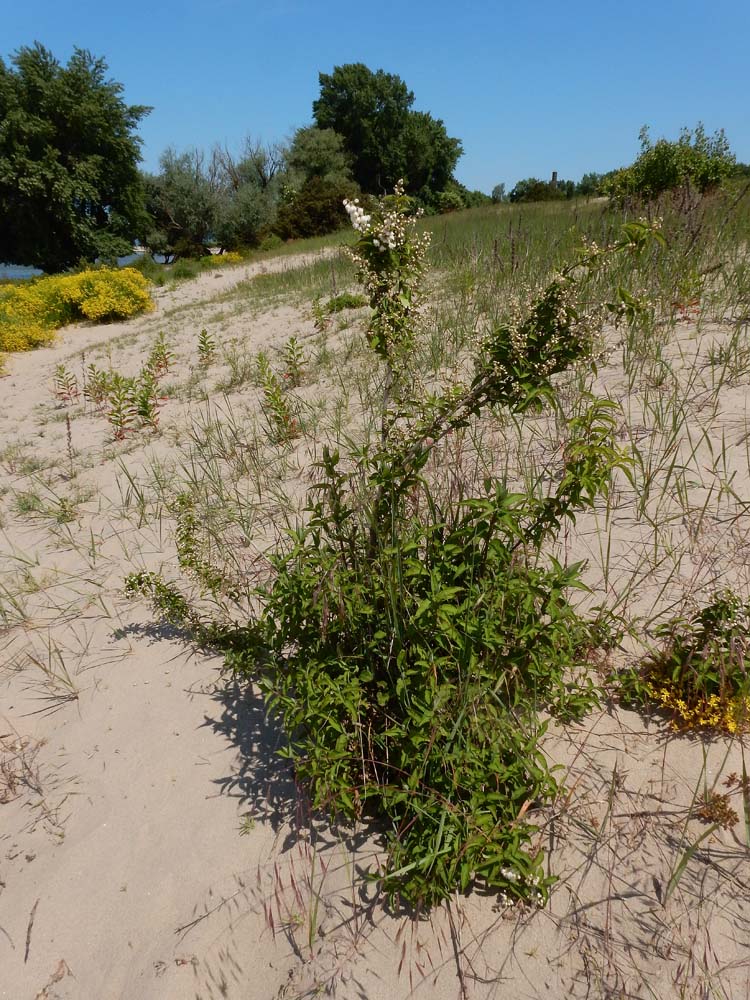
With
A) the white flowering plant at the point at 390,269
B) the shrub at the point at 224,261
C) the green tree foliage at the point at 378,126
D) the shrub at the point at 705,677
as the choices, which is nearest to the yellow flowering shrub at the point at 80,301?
the shrub at the point at 224,261

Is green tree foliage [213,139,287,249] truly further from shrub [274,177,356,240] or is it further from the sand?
the sand

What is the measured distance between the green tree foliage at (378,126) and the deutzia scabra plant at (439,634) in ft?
148

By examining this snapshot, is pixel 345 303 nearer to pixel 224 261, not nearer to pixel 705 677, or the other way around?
pixel 705 677

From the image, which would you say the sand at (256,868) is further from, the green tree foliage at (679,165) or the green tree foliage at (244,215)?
the green tree foliage at (244,215)

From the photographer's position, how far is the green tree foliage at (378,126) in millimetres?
41500

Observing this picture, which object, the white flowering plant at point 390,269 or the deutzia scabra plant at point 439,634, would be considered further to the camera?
the white flowering plant at point 390,269

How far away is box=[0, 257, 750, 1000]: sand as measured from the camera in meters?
1.58

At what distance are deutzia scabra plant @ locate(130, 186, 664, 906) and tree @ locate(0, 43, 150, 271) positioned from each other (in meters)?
24.7

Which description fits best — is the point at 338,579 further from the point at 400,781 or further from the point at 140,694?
the point at 140,694

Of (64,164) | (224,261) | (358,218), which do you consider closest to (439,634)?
(358,218)

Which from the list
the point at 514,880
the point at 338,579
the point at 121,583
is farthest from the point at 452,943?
the point at 121,583

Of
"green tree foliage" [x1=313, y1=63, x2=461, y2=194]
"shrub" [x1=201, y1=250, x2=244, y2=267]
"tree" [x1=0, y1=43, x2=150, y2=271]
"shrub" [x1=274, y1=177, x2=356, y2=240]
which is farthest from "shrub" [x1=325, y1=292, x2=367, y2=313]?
"green tree foliage" [x1=313, y1=63, x2=461, y2=194]

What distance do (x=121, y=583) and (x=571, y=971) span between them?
2999 mm

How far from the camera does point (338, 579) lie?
1938mm
